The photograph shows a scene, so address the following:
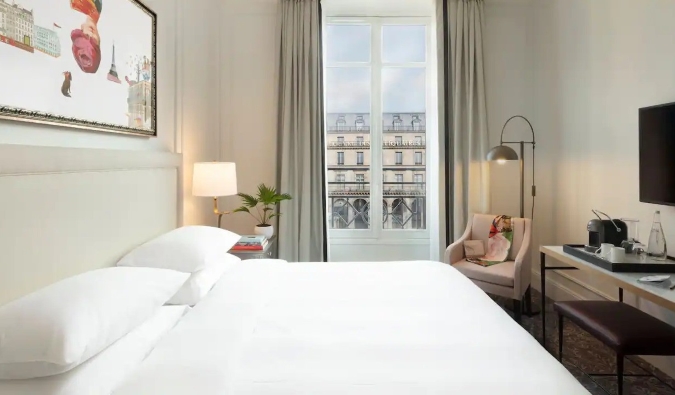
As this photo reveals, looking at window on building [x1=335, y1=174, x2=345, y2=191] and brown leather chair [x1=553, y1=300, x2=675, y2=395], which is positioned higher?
window on building [x1=335, y1=174, x2=345, y2=191]

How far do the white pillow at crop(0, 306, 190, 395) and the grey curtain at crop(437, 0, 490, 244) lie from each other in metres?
2.99

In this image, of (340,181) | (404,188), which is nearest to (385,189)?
(404,188)

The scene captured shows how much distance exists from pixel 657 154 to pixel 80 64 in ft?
9.81

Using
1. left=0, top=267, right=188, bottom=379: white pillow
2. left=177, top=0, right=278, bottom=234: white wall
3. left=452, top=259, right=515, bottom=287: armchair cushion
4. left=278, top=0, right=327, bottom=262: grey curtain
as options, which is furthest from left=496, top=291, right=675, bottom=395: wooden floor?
left=177, top=0, right=278, bottom=234: white wall

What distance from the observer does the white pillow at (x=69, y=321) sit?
96 centimetres

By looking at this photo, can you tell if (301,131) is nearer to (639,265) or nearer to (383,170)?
(383,170)

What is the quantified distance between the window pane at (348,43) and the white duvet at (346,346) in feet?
9.03

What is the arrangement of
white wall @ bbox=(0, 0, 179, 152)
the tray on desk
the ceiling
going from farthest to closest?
1. the ceiling
2. the tray on desk
3. white wall @ bbox=(0, 0, 179, 152)

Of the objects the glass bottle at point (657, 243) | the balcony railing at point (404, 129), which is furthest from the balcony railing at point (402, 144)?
the glass bottle at point (657, 243)

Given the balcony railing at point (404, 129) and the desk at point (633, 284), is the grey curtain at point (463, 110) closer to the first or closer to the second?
the balcony railing at point (404, 129)

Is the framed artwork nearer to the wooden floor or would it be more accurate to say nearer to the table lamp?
the table lamp

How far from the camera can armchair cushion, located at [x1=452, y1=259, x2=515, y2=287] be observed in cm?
302

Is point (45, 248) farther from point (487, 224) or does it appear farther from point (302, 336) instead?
point (487, 224)

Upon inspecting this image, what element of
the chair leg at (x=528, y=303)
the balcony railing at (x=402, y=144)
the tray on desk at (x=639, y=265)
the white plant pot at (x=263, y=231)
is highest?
the balcony railing at (x=402, y=144)
